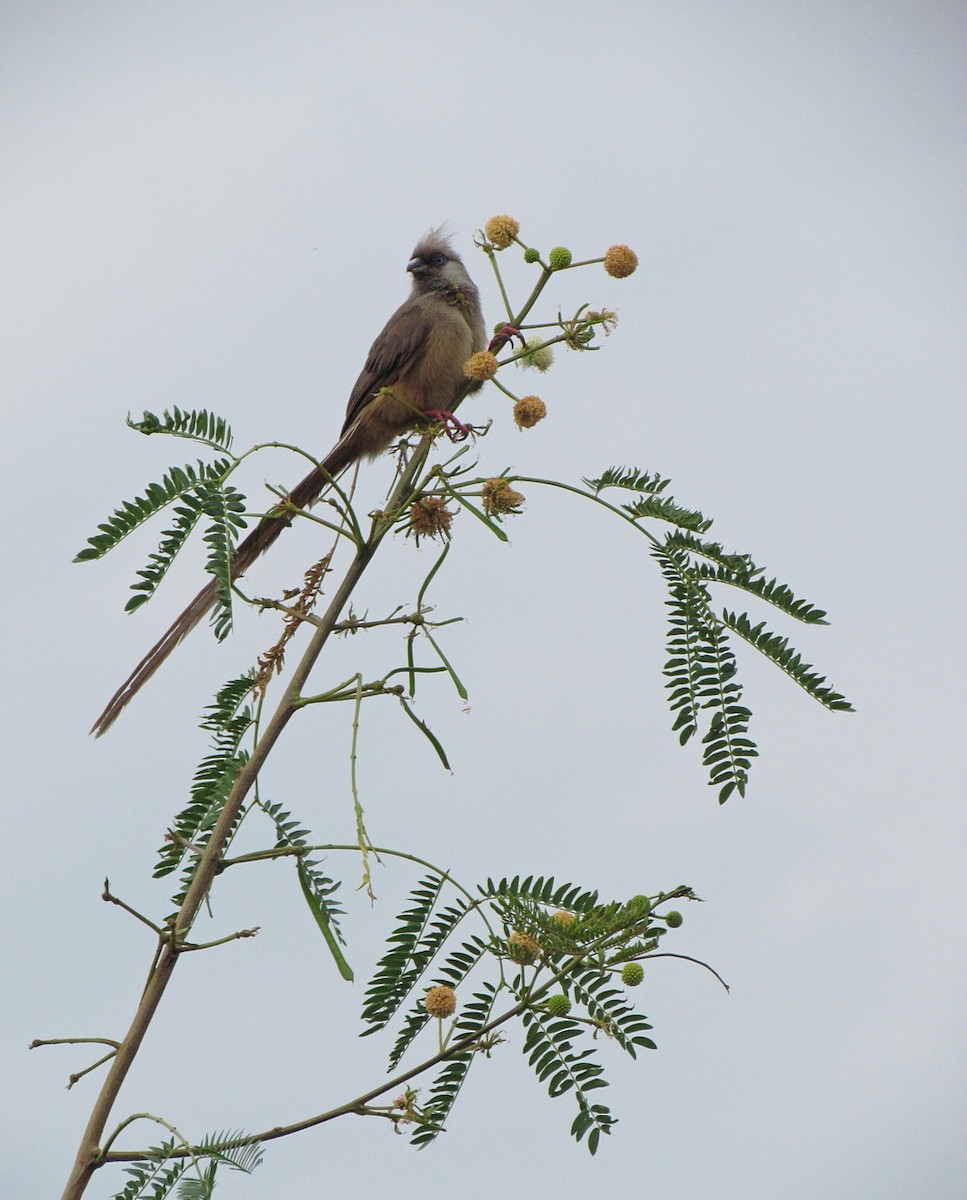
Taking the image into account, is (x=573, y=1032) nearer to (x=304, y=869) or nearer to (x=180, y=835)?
(x=304, y=869)

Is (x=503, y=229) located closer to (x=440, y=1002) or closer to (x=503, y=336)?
(x=503, y=336)

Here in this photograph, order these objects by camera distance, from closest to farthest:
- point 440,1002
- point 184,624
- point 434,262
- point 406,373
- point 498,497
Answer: point 440,1002, point 498,497, point 184,624, point 406,373, point 434,262

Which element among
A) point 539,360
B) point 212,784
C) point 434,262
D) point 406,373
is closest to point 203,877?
point 212,784

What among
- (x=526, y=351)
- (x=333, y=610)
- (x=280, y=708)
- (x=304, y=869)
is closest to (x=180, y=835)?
(x=304, y=869)

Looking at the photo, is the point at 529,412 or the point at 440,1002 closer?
the point at 440,1002

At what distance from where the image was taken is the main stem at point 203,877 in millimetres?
1649

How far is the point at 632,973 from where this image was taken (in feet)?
6.32

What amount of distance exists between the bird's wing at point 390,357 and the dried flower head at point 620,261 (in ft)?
6.36

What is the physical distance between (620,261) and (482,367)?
317 millimetres

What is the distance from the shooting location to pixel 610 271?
2.20m

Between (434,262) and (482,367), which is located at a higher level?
(434,262)

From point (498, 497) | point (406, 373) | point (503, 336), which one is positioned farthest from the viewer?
point (406, 373)

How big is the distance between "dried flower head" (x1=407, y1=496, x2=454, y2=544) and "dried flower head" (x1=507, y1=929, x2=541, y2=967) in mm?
783

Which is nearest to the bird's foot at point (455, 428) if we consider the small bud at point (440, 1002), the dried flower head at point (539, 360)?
the dried flower head at point (539, 360)
